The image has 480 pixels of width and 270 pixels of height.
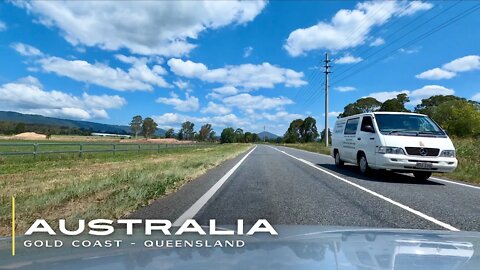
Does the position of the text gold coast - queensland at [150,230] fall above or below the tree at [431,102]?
below

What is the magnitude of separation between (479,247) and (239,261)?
2.21 metres

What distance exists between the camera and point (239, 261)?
304cm

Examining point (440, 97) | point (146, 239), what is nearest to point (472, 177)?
point (146, 239)

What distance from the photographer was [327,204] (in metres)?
7.66

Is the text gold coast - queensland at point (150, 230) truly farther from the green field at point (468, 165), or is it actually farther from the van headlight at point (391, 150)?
the green field at point (468, 165)

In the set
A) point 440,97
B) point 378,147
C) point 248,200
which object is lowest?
point 248,200

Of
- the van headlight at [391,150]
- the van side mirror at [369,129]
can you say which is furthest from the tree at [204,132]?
the van headlight at [391,150]

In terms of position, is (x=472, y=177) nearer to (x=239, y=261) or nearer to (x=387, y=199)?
(x=387, y=199)

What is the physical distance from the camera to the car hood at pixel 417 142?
12.1m

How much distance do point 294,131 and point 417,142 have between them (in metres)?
166

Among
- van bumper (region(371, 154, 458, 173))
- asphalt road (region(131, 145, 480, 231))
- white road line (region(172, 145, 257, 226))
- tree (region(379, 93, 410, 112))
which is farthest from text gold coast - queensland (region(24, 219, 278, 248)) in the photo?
tree (region(379, 93, 410, 112))

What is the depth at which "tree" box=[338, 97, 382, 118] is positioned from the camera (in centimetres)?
11000

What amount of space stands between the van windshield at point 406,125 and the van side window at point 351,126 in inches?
58.1

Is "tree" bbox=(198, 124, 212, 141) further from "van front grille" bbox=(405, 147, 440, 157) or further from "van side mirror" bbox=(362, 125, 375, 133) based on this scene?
"van front grille" bbox=(405, 147, 440, 157)
